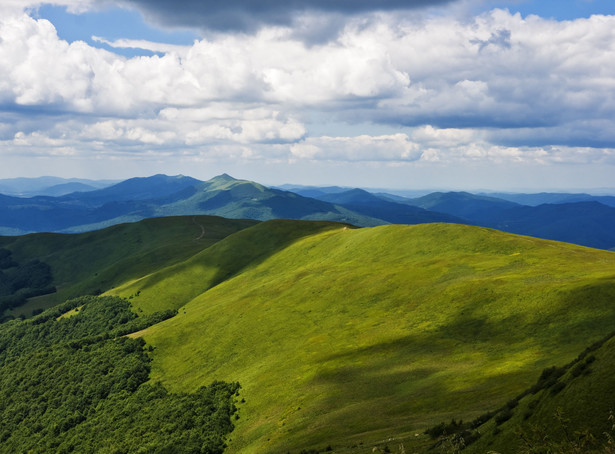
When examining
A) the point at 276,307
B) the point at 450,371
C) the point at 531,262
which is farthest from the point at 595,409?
the point at 276,307

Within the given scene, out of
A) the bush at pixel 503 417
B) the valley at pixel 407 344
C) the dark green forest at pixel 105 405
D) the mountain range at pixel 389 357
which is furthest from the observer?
the dark green forest at pixel 105 405

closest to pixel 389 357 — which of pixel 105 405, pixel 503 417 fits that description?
pixel 503 417

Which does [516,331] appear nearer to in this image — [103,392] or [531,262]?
[531,262]

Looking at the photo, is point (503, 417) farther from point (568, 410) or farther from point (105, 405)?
point (105, 405)

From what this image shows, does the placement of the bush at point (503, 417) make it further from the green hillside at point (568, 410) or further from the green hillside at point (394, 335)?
the green hillside at point (394, 335)

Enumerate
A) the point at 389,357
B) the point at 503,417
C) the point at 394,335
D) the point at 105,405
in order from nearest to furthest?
the point at 503,417 < the point at 389,357 < the point at 394,335 < the point at 105,405

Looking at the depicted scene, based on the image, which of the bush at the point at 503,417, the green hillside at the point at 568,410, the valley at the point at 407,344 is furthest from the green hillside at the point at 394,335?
the green hillside at the point at 568,410
